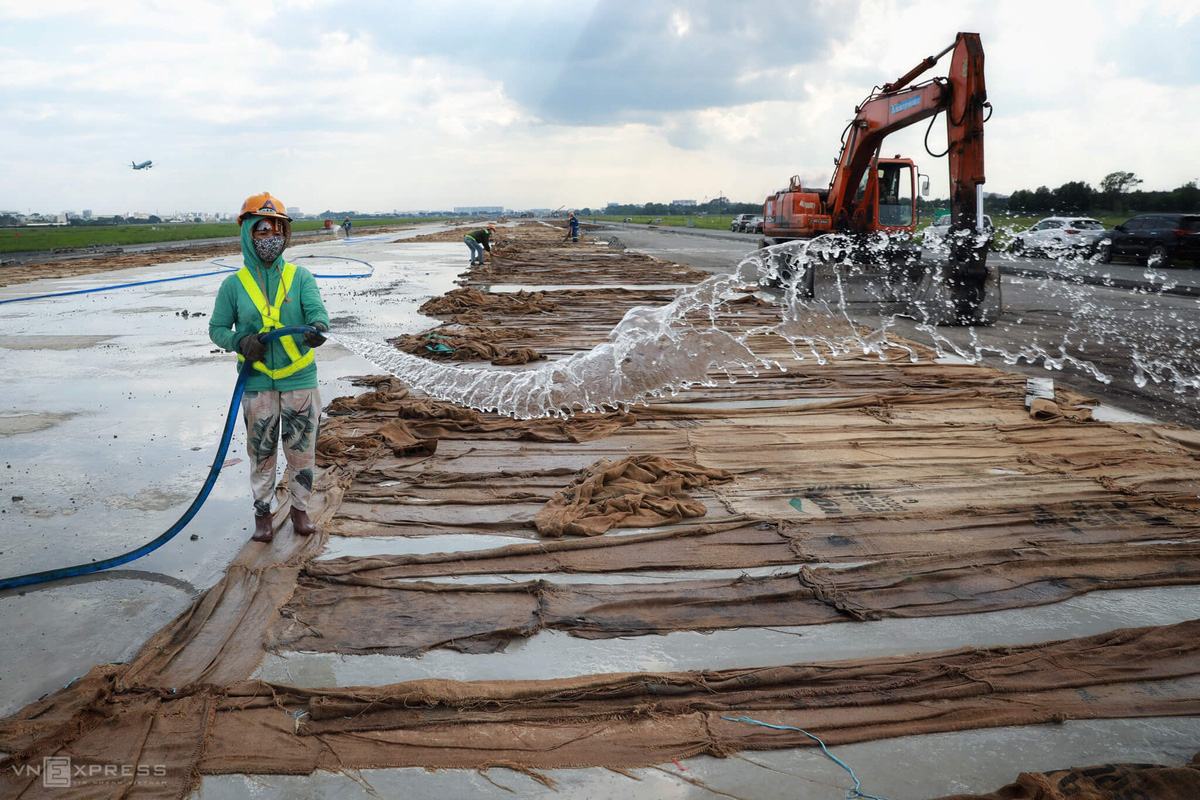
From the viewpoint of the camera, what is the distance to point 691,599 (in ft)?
10.6

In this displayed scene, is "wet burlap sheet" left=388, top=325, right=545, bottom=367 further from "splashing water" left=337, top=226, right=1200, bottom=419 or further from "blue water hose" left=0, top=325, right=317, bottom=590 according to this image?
"blue water hose" left=0, top=325, right=317, bottom=590

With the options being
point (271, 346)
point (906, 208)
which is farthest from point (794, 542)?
point (906, 208)

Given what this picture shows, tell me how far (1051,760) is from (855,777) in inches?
24.8

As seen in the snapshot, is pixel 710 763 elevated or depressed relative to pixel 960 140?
depressed

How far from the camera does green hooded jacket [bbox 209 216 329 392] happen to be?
369cm

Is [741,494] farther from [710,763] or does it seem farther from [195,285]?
[195,285]

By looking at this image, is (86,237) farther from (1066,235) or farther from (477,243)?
(1066,235)

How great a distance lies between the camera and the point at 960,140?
9859mm

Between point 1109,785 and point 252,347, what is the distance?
148 inches

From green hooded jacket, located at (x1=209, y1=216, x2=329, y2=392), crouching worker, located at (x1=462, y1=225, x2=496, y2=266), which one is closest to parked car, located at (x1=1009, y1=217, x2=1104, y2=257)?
crouching worker, located at (x1=462, y1=225, x2=496, y2=266)

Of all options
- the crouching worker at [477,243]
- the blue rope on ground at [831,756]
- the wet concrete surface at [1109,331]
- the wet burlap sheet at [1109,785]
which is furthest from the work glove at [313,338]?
the crouching worker at [477,243]

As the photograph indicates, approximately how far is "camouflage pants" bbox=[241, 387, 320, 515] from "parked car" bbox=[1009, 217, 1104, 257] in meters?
24.4

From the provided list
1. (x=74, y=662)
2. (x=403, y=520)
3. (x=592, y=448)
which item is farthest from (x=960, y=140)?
(x=74, y=662)

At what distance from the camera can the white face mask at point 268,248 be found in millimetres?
3666
